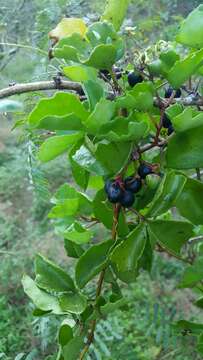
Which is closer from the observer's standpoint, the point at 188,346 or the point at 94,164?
the point at 94,164

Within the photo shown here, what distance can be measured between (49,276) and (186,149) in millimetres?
198

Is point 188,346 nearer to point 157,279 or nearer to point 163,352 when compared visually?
point 163,352

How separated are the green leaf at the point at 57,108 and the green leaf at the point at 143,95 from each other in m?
0.05

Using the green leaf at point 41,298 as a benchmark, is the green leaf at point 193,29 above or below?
above

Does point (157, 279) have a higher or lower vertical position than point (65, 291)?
lower

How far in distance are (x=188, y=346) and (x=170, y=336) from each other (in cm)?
30

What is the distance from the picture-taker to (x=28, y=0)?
2.24 m

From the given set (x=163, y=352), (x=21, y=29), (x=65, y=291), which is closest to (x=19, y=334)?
(x=163, y=352)

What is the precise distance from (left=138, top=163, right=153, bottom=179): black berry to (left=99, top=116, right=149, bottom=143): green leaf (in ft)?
0.14

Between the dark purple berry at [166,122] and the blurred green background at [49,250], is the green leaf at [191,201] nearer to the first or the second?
the dark purple berry at [166,122]

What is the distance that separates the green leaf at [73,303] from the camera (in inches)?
22.4

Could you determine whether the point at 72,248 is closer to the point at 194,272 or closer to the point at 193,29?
the point at 194,272

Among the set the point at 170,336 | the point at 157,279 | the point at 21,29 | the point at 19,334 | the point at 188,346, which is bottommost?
the point at 157,279

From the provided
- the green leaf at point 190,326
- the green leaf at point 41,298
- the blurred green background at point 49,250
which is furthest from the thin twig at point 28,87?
the blurred green background at point 49,250
